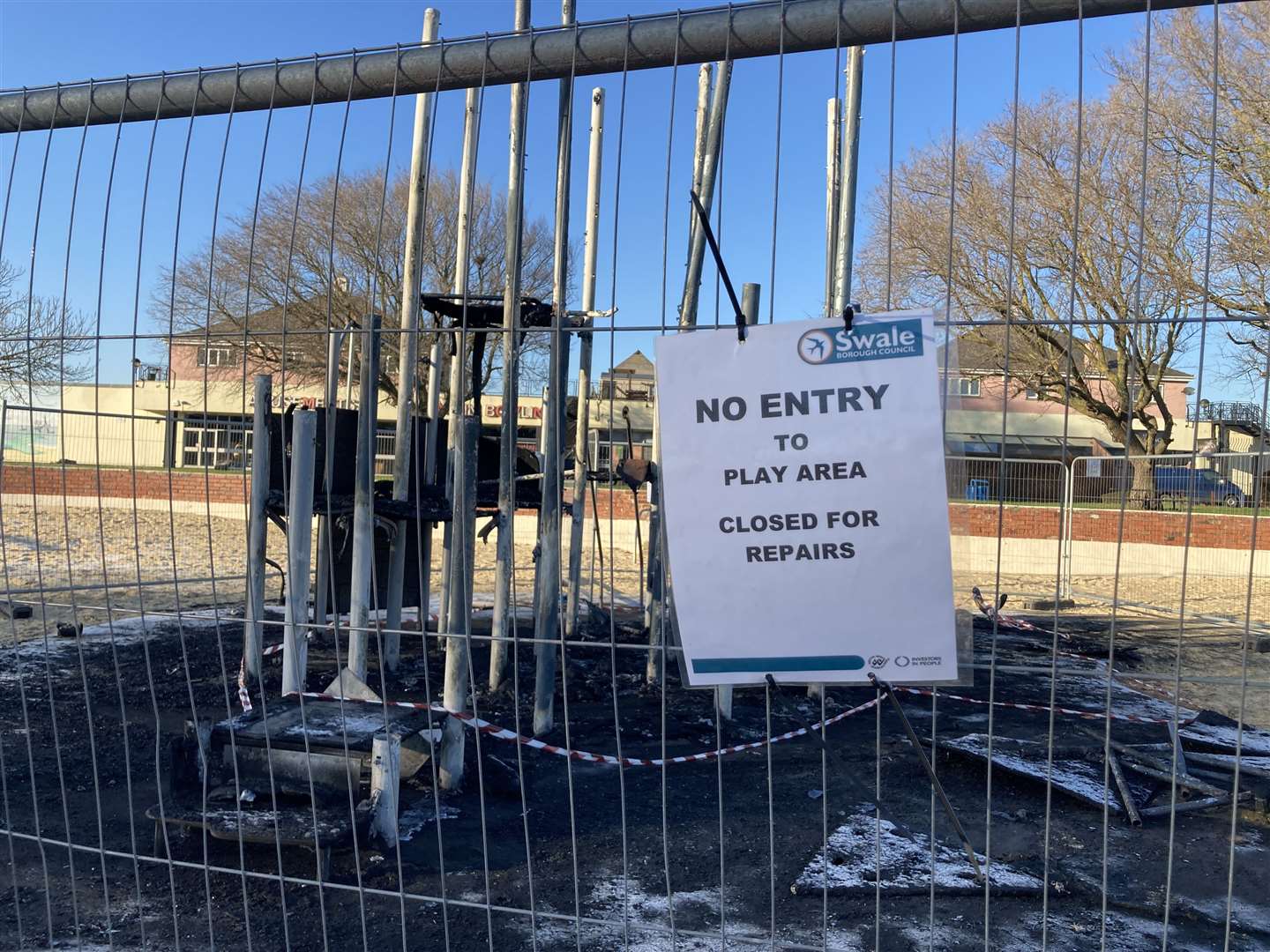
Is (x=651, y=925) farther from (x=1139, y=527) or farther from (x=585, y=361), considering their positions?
(x=1139, y=527)

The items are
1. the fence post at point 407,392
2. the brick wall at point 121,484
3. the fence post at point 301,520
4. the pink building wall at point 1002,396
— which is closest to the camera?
the pink building wall at point 1002,396

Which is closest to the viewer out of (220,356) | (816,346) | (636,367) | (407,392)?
(816,346)

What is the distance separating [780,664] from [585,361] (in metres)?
6.37

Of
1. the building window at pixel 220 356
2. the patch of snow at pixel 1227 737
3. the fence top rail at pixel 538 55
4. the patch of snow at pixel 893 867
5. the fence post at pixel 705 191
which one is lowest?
the patch of snow at pixel 1227 737

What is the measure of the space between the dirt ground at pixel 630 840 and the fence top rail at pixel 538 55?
1480mm

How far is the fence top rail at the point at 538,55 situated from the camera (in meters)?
2.62

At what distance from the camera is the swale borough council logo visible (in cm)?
238

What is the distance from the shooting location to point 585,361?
864 centimetres

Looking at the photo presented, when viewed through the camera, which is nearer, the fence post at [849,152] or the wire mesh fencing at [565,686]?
the wire mesh fencing at [565,686]

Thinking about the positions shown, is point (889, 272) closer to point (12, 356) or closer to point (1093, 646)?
point (12, 356)

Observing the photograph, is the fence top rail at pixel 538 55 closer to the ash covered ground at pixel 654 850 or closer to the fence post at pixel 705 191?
the ash covered ground at pixel 654 850

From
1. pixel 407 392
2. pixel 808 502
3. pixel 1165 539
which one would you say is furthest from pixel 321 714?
pixel 1165 539

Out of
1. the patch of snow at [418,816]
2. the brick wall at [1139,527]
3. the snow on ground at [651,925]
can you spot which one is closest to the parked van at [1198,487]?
the brick wall at [1139,527]

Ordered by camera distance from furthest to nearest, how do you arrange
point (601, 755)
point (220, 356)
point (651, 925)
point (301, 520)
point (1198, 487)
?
point (1198, 487) < point (301, 520) < point (601, 755) < point (220, 356) < point (651, 925)
